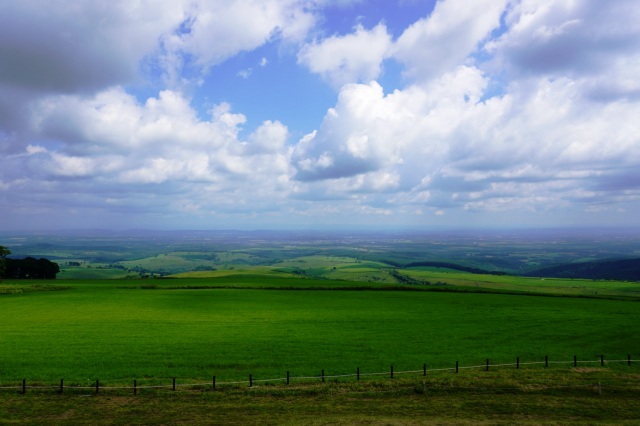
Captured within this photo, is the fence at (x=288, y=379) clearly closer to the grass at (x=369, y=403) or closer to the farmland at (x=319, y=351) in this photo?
the farmland at (x=319, y=351)

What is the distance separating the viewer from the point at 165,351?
32500 mm

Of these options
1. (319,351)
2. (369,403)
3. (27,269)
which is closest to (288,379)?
(369,403)

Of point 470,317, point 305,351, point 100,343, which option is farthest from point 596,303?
point 100,343

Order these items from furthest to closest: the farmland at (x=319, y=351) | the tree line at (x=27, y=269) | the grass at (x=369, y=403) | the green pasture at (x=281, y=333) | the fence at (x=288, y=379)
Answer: the tree line at (x=27, y=269) < the green pasture at (x=281, y=333) < the fence at (x=288, y=379) < the farmland at (x=319, y=351) < the grass at (x=369, y=403)

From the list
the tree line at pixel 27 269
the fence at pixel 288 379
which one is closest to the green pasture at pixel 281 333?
the fence at pixel 288 379

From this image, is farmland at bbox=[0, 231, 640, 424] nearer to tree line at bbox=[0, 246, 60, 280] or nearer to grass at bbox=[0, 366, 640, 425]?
grass at bbox=[0, 366, 640, 425]

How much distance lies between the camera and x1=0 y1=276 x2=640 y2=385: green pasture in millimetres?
28875

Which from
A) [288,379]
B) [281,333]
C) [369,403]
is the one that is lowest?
[281,333]

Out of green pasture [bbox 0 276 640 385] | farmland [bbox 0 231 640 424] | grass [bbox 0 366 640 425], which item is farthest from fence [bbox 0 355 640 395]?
green pasture [bbox 0 276 640 385]

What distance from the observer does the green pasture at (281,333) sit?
28.9 meters

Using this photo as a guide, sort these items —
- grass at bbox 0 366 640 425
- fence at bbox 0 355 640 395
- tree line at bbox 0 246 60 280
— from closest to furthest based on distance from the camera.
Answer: grass at bbox 0 366 640 425 < fence at bbox 0 355 640 395 < tree line at bbox 0 246 60 280

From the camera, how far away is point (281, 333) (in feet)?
128

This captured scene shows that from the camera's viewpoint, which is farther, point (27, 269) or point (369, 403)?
point (27, 269)

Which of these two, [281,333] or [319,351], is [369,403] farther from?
[281,333]
